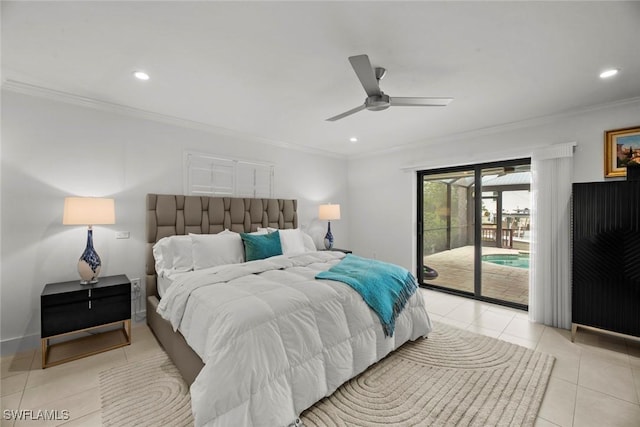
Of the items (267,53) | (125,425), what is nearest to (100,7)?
(267,53)

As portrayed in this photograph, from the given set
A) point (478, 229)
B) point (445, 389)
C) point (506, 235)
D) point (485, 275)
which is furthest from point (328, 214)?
point (445, 389)

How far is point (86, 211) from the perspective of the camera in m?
2.58

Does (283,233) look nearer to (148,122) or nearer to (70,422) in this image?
(148,122)

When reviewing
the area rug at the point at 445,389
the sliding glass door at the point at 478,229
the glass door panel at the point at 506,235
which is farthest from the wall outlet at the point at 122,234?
the glass door panel at the point at 506,235

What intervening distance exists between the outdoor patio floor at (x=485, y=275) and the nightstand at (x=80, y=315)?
4.45 metres

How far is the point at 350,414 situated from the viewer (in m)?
1.82

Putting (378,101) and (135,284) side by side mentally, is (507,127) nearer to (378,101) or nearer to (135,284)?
(378,101)

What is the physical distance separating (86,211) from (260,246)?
67.4 inches

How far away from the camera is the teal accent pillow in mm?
3287

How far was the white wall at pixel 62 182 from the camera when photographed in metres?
2.56

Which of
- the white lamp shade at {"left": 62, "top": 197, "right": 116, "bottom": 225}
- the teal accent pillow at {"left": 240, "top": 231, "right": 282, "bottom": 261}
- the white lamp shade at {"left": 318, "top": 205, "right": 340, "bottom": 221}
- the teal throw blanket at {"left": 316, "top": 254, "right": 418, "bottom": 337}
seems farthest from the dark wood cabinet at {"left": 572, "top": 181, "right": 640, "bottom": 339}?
the white lamp shade at {"left": 62, "top": 197, "right": 116, "bottom": 225}

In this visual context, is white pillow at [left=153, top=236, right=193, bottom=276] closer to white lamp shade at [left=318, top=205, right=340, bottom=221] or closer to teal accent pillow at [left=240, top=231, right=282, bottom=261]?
teal accent pillow at [left=240, top=231, right=282, bottom=261]

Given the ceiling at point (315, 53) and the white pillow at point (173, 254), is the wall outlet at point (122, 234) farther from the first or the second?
the ceiling at point (315, 53)

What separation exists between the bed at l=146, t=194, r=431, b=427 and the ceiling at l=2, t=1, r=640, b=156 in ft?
4.78
